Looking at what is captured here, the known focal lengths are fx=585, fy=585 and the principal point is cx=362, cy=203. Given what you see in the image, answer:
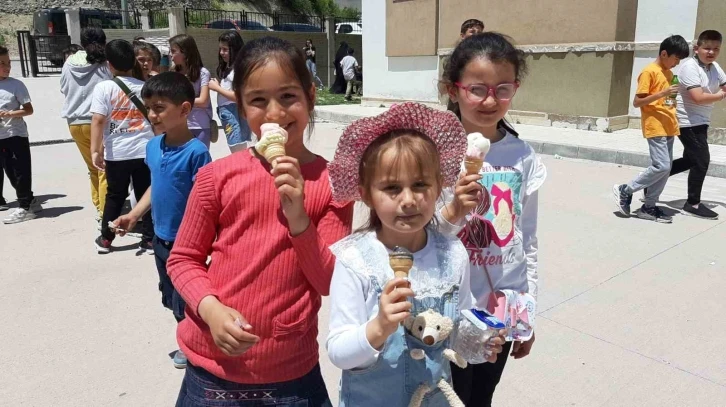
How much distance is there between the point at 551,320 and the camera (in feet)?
12.7

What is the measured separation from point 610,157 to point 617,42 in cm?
311

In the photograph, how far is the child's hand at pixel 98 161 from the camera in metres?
5.20

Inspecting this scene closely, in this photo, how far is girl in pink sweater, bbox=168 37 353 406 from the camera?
1.66 metres

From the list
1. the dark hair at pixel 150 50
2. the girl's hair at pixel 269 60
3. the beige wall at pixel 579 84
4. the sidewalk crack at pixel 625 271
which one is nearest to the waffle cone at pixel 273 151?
the girl's hair at pixel 269 60

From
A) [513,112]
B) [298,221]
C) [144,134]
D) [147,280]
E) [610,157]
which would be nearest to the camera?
[298,221]

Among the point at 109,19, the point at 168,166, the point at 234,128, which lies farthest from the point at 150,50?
the point at 109,19

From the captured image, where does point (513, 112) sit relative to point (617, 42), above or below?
below

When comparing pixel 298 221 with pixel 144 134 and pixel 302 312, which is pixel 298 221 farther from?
pixel 144 134

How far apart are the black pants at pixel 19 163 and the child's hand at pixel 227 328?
5891 millimetres

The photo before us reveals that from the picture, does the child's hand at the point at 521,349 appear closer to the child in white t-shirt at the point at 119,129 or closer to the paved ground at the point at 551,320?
the paved ground at the point at 551,320

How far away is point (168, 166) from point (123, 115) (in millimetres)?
2379

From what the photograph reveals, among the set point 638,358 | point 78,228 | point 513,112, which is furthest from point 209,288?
point 513,112

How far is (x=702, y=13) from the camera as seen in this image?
994 centimetres

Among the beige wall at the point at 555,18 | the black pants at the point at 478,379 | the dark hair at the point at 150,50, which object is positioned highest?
the beige wall at the point at 555,18
